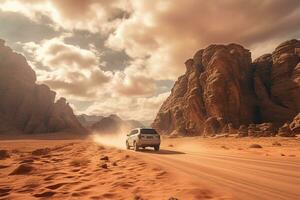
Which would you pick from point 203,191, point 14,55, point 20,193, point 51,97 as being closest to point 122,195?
point 203,191

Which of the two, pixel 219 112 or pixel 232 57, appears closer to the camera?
pixel 219 112

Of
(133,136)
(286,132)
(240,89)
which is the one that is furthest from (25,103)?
(133,136)

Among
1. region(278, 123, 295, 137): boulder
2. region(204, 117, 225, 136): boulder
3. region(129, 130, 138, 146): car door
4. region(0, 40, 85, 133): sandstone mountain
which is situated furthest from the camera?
region(0, 40, 85, 133): sandstone mountain

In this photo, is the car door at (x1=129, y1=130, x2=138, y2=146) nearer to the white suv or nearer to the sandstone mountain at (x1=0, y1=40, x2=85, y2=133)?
the white suv

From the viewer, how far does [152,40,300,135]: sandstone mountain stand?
7038 centimetres

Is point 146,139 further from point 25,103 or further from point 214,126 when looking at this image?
point 25,103

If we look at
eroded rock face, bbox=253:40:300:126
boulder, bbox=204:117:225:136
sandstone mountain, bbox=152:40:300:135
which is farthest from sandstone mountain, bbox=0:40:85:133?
eroded rock face, bbox=253:40:300:126

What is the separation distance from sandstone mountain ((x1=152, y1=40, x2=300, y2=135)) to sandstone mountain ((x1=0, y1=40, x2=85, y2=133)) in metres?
47.1

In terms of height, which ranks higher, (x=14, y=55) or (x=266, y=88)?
(x=14, y=55)

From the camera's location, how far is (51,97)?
374 ft

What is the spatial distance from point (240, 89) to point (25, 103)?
2962 inches

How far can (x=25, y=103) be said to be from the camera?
10538 cm

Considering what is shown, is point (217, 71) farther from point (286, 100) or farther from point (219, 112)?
point (286, 100)

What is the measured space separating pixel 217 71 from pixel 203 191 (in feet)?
236
